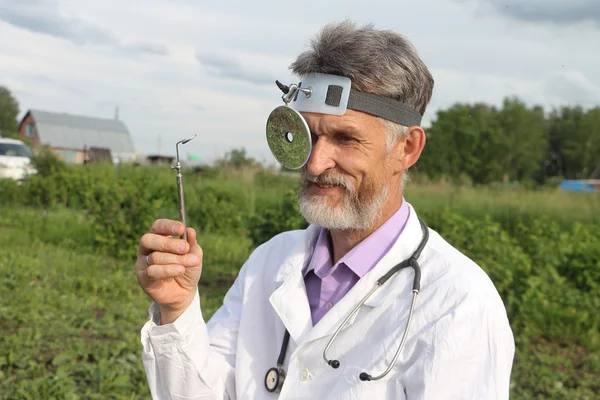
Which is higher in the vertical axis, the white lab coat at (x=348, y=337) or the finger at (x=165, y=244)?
the finger at (x=165, y=244)

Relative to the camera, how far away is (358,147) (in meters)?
2.22

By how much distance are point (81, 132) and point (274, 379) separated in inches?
1691

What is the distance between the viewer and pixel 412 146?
2.37m

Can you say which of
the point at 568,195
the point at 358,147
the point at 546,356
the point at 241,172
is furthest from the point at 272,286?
the point at 241,172

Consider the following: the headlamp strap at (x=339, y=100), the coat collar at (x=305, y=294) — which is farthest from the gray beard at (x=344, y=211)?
the headlamp strap at (x=339, y=100)

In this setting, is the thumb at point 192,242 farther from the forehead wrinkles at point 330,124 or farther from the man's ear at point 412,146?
the man's ear at point 412,146

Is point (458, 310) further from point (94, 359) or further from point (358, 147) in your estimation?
point (94, 359)

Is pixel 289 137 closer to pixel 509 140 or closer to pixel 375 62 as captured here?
pixel 375 62

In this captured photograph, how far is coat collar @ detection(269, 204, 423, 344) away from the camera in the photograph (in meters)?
2.11

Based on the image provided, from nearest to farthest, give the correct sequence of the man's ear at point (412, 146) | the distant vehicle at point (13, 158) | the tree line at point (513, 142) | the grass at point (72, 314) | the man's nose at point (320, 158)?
the man's nose at point (320, 158) → the man's ear at point (412, 146) → the grass at point (72, 314) → the distant vehicle at point (13, 158) → the tree line at point (513, 142)

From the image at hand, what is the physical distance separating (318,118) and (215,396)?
921mm

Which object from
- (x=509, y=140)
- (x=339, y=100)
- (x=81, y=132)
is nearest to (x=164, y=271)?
(x=339, y=100)

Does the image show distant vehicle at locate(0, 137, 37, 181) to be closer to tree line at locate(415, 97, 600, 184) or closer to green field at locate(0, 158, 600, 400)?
green field at locate(0, 158, 600, 400)

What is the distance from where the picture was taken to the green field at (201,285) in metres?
4.91
